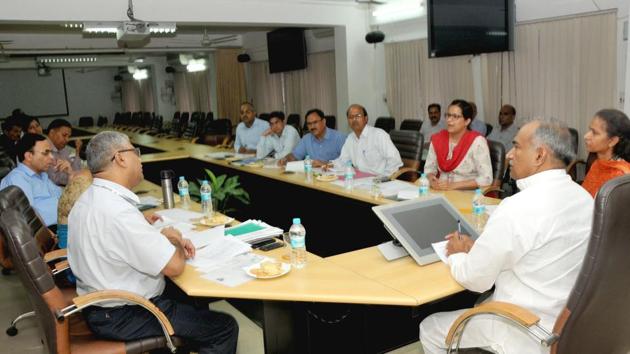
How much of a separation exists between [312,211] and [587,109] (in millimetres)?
3458

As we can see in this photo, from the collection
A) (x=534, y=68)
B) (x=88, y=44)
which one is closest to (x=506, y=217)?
(x=534, y=68)

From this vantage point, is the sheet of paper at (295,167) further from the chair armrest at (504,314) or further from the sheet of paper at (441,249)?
the chair armrest at (504,314)

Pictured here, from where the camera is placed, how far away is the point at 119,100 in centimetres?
2070

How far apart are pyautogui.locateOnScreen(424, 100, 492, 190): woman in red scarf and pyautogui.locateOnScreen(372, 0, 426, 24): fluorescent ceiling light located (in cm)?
358

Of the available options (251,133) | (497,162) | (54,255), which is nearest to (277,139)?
(251,133)

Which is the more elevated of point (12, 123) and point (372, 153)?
point (12, 123)

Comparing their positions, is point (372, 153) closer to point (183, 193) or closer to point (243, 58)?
point (183, 193)

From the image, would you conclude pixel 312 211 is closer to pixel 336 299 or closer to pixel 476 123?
pixel 336 299

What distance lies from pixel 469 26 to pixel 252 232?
15.4 feet

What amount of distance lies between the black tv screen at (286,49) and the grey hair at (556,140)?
8.08 meters

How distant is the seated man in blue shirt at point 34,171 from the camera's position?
3.76 metres

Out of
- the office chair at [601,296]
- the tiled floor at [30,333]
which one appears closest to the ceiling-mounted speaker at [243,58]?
the tiled floor at [30,333]

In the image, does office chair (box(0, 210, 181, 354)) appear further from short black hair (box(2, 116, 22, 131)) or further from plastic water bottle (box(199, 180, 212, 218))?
short black hair (box(2, 116, 22, 131))

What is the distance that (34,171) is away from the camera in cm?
385
